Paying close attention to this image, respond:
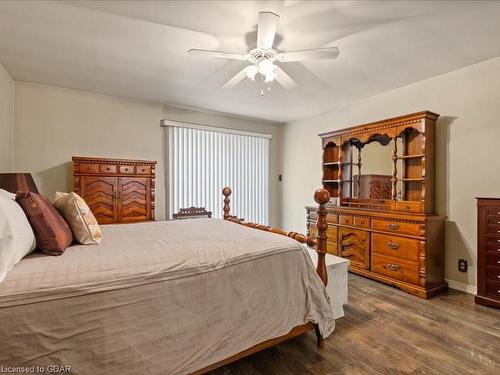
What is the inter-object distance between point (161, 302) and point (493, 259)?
10.0 ft

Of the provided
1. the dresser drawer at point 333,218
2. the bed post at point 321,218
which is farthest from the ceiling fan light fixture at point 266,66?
the dresser drawer at point 333,218

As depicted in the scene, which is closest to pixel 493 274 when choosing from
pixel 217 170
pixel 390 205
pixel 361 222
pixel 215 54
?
pixel 390 205

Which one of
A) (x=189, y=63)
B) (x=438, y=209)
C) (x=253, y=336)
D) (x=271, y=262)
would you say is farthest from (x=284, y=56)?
(x=438, y=209)

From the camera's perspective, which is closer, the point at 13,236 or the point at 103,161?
the point at 13,236

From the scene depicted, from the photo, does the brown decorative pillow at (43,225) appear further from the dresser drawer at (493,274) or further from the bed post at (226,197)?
the dresser drawer at (493,274)

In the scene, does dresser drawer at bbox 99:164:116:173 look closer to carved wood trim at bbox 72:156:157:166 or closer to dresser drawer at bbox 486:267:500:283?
carved wood trim at bbox 72:156:157:166

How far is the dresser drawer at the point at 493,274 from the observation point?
2.57 metres

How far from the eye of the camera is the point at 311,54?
217cm

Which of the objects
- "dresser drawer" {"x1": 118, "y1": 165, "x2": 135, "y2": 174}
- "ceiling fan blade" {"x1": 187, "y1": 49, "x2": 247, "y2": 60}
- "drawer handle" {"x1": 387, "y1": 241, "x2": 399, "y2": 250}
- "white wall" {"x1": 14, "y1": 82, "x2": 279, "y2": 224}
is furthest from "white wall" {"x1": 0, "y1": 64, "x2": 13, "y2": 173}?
"drawer handle" {"x1": 387, "y1": 241, "x2": 399, "y2": 250}

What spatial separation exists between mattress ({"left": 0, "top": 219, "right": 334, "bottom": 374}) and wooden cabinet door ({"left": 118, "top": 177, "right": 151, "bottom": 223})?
186 centimetres

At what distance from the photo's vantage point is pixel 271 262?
5.63 feet

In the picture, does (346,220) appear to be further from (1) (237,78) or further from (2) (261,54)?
(2) (261,54)

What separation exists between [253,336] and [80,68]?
3.21m

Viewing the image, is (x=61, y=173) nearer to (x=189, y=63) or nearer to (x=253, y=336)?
(x=189, y=63)
